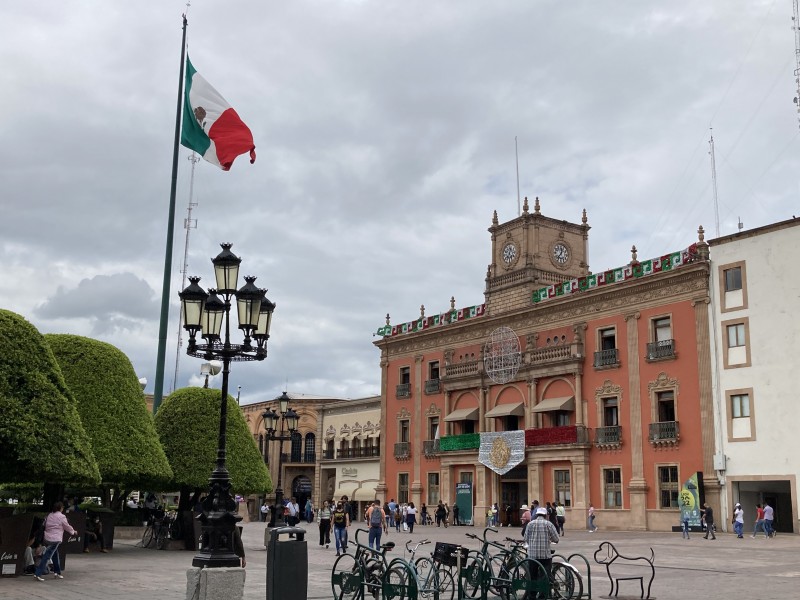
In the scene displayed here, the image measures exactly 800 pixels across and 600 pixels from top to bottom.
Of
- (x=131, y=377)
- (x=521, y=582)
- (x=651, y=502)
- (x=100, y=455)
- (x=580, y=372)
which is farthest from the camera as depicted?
(x=580, y=372)

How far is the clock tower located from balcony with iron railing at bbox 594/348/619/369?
4.88 metres

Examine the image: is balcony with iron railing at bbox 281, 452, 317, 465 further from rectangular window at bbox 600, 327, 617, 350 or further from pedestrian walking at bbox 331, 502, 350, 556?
pedestrian walking at bbox 331, 502, 350, 556

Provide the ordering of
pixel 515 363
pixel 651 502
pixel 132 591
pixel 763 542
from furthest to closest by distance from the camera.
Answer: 1. pixel 515 363
2. pixel 651 502
3. pixel 763 542
4. pixel 132 591

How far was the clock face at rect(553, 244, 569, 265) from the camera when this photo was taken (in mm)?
43844

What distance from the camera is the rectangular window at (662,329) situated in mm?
36156

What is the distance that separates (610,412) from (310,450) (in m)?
32.9

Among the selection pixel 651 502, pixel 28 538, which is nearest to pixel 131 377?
pixel 28 538

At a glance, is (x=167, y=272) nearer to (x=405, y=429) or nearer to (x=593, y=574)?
(x=593, y=574)

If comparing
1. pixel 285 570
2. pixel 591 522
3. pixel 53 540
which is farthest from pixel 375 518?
pixel 591 522

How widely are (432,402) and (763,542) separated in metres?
22.4

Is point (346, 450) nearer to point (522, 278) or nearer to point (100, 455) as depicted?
point (522, 278)

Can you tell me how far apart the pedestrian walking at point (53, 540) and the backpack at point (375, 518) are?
8099 mm

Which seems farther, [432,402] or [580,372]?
[432,402]

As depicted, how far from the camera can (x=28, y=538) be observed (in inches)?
647
